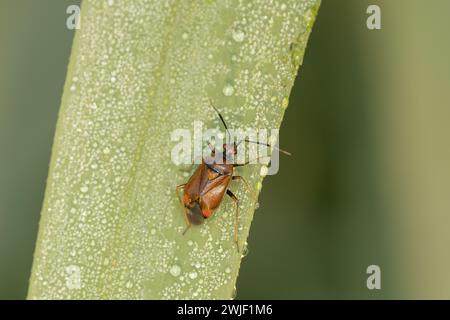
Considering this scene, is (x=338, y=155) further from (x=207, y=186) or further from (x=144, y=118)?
(x=144, y=118)

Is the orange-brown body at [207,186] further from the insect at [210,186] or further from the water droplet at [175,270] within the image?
the water droplet at [175,270]

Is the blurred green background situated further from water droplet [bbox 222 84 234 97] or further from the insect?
water droplet [bbox 222 84 234 97]

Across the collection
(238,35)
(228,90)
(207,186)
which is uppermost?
(238,35)

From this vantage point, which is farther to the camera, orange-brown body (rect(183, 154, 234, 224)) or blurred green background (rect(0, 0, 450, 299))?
blurred green background (rect(0, 0, 450, 299))

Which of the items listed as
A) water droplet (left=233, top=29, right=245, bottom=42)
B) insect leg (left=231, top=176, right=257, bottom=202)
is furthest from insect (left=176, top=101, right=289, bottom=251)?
water droplet (left=233, top=29, right=245, bottom=42)

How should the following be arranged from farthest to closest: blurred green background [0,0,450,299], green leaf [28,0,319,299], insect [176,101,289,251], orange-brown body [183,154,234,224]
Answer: blurred green background [0,0,450,299]
orange-brown body [183,154,234,224]
insect [176,101,289,251]
green leaf [28,0,319,299]

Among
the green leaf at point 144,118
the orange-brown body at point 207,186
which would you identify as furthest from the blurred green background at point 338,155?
the green leaf at point 144,118

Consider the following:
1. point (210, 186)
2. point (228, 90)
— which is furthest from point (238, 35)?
point (210, 186)

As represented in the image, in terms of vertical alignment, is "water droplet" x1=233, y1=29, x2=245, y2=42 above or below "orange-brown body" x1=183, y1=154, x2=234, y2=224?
above
